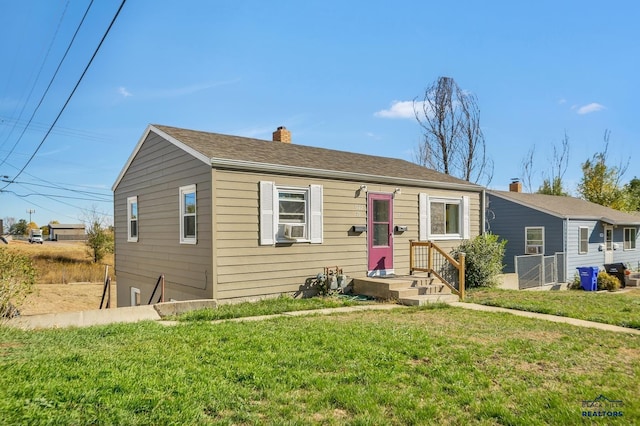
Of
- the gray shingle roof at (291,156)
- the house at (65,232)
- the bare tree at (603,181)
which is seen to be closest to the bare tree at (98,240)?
the gray shingle roof at (291,156)

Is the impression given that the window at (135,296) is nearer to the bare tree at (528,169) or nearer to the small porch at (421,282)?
the small porch at (421,282)

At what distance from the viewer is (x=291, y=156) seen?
11.0 metres

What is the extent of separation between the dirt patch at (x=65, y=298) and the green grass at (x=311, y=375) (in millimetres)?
11133

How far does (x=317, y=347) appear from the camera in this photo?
525 centimetres

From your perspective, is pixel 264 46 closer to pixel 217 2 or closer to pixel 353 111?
pixel 217 2

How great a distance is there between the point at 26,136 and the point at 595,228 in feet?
94.1

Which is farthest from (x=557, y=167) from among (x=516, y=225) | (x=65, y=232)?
(x=65, y=232)

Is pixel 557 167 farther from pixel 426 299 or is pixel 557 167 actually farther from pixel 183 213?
pixel 183 213

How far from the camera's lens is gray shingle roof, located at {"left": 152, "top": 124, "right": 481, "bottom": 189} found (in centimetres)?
949

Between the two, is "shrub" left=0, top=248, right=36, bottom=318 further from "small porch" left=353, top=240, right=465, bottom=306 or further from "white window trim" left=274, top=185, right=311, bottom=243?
"small porch" left=353, top=240, right=465, bottom=306

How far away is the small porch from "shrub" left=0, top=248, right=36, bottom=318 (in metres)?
7.15

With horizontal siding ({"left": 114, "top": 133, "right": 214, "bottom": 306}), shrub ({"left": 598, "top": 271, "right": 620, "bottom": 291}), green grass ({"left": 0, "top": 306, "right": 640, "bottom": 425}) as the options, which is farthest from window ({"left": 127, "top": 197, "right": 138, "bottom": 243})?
shrub ({"left": 598, "top": 271, "right": 620, "bottom": 291})

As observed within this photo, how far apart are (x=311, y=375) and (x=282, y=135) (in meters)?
10.9

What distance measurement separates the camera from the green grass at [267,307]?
24.6 feet
